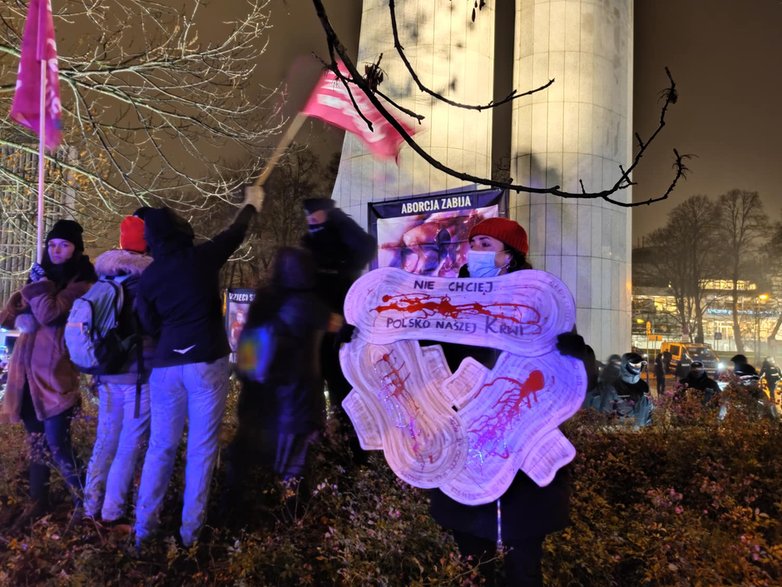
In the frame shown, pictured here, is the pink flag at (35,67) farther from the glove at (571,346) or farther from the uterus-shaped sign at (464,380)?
the glove at (571,346)

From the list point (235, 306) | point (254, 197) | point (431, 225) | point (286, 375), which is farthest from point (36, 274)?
point (235, 306)

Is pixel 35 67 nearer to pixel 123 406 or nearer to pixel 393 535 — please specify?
pixel 123 406

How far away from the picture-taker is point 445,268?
659 centimetres

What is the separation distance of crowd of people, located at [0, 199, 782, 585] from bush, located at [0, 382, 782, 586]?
0.51 ft

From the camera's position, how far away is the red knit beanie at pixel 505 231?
244 cm

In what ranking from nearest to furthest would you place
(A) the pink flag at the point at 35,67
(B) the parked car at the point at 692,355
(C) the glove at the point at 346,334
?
1. (C) the glove at the point at 346,334
2. (A) the pink flag at the point at 35,67
3. (B) the parked car at the point at 692,355

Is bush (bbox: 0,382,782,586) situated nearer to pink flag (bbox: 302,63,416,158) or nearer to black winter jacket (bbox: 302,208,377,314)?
black winter jacket (bbox: 302,208,377,314)

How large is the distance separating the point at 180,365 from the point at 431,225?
421cm

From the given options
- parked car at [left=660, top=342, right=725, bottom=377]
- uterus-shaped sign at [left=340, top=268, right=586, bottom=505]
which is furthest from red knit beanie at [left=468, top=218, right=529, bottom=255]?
parked car at [left=660, top=342, right=725, bottom=377]

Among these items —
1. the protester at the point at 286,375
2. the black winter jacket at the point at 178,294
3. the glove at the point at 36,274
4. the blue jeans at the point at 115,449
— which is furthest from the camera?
the protester at the point at 286,375

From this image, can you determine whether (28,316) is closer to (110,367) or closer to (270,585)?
(110,367)

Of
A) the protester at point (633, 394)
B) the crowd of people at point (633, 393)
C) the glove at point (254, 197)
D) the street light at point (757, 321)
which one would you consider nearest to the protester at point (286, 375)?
the glove at point (254, 197)

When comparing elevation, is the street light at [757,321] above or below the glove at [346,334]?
above

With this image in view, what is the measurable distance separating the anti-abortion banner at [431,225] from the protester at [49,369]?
11.8ft
